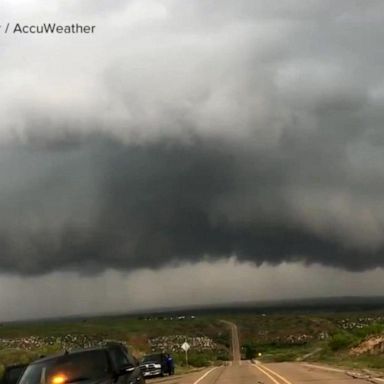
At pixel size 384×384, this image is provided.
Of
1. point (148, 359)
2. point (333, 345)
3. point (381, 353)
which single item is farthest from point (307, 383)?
point (333, 345)

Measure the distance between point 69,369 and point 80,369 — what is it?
0.20 m

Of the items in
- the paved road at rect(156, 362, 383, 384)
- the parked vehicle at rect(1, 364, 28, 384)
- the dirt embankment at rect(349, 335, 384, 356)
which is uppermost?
the parked vehicle at rect(1, 364, 28, 384)

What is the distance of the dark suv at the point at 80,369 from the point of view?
1258cm

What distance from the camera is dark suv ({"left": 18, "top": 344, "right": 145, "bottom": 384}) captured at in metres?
12.6

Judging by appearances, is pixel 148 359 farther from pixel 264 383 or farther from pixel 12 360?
pixel 264 383

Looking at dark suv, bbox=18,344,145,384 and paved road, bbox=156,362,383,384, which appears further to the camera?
paved road, bbox=156,362,383,384

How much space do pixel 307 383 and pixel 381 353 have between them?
3248 cm

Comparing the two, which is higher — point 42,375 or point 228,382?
point 42,375

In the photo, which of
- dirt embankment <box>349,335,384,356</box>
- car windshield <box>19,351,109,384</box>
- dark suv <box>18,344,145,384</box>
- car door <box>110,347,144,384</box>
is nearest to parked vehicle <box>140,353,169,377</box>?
dirt embankment <box>349,335,384,356</box>

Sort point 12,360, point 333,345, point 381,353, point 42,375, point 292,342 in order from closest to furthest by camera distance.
Result: point 42,375 < point 12,360 < point 381,353 < point 333,345 < point 292,342

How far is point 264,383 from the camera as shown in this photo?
95.1 ft

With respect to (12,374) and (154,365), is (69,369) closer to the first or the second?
(12,374)

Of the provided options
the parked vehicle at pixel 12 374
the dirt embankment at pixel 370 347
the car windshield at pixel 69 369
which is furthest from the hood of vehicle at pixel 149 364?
the car windshield at pixel 69 369

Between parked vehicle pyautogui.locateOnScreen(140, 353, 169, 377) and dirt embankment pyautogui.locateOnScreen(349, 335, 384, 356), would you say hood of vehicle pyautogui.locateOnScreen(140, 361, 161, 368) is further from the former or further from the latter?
dirt embankment pyautogui.locateOnScreen(349, 335, 384, 356)
